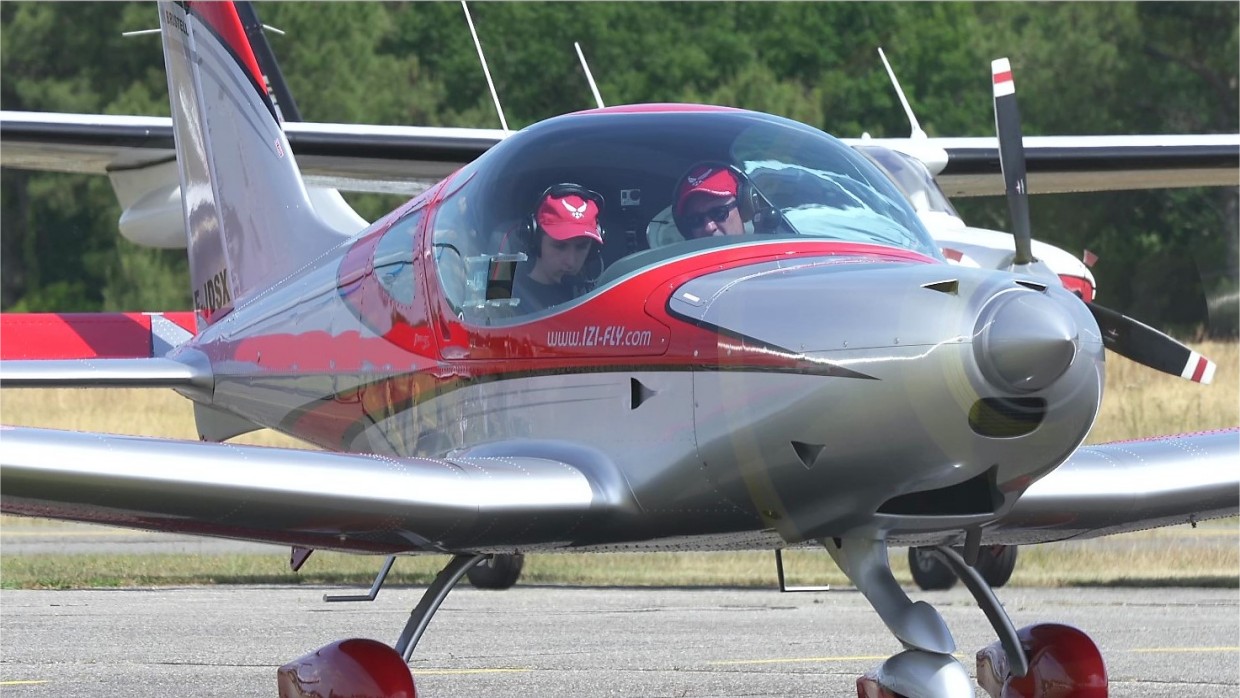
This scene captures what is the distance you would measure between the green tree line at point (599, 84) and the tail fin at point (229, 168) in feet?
95.2

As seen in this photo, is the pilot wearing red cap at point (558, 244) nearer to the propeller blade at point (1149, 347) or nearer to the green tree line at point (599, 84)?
the propeller blade at point (1149, 347)

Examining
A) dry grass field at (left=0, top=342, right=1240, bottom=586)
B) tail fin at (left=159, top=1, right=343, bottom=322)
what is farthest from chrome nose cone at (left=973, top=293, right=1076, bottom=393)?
dry grass field at (left=0, top=342, right=1240, bottom=586)

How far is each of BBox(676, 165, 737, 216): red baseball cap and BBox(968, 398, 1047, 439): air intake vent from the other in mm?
1254

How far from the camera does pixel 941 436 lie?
4.86m

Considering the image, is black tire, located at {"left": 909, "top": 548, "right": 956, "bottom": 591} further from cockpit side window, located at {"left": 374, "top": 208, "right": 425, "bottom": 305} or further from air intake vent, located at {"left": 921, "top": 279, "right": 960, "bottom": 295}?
air intake vent, located at {"left": 921, "top": 279, "right": 960, "bottom": 295}

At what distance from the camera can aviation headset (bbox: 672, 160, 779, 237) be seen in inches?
220

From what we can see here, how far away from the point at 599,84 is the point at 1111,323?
156ft

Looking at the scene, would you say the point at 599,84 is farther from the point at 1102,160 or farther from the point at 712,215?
the point at 712,215

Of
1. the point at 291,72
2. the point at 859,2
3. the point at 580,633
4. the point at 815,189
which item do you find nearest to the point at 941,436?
the point at 815,189

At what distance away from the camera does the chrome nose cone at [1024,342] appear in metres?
4.57

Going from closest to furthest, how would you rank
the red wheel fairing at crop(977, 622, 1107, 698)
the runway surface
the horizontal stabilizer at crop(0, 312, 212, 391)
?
the red wheel fairing at crop(977, 622, 1107, 698) < the runway surface < the horizontal stabilizer at crop(0, 312, 212, 391)

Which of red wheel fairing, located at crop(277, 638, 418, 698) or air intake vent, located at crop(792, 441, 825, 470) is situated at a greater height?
air intake vent, located at crop(792, 441, 825, 470)

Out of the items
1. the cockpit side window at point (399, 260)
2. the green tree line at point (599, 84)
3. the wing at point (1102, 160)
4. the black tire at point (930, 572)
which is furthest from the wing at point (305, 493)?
the green tree line at point (599, 84)

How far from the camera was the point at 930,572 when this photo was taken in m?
12.5
